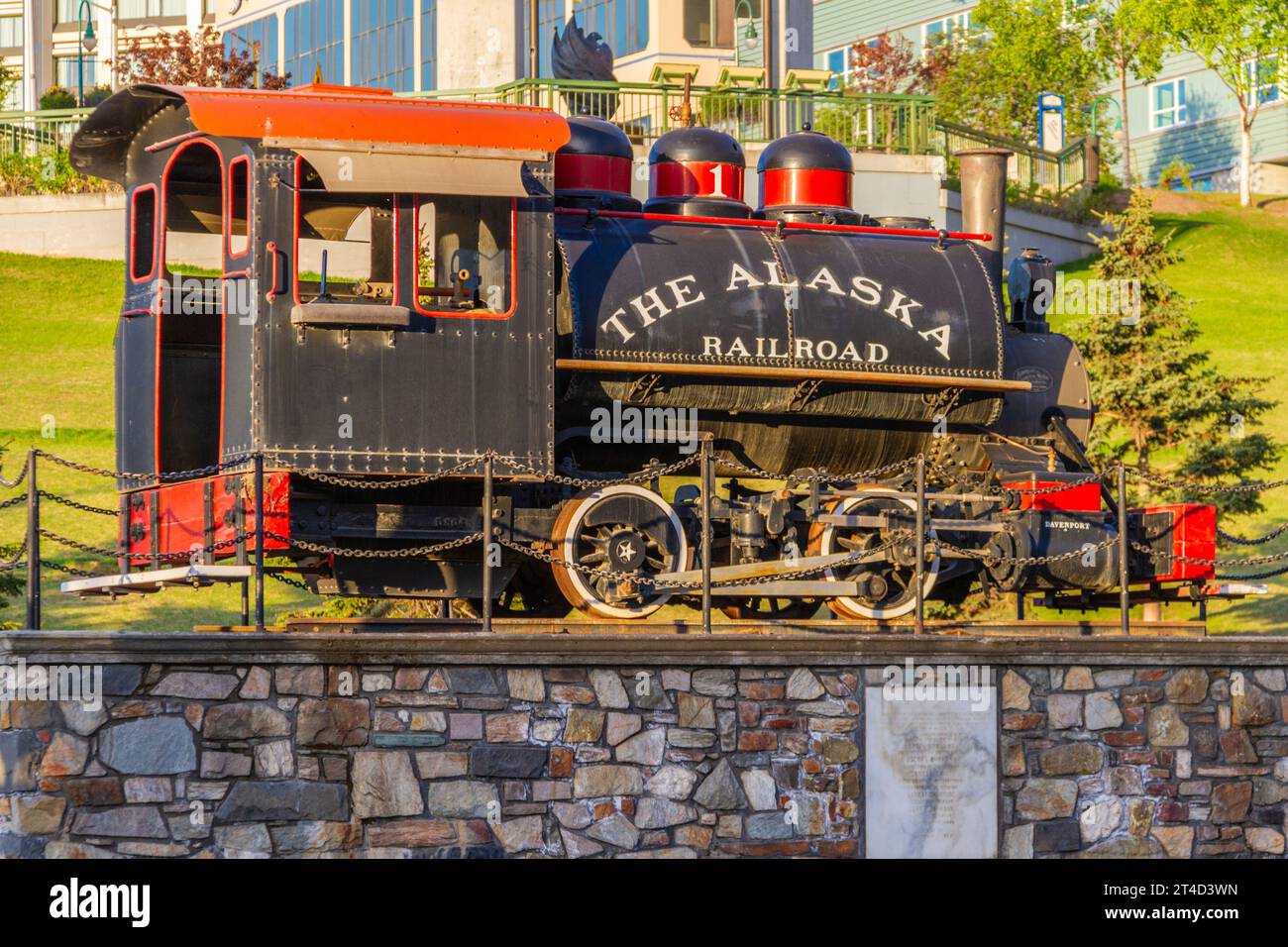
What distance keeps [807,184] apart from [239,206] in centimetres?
448

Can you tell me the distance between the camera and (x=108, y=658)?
11.6 m

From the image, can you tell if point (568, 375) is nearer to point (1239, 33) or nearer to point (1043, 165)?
point (1043, 165)

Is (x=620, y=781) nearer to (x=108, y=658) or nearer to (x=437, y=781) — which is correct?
(x=437, y=781)

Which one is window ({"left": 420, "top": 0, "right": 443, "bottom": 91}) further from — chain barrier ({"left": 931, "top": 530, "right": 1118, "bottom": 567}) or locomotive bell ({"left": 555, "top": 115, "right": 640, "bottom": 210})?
chain barrier ({"left": 931, "top": 530, "right": 1118, "bottom": 567})

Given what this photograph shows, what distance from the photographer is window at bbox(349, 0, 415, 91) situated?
38.8m

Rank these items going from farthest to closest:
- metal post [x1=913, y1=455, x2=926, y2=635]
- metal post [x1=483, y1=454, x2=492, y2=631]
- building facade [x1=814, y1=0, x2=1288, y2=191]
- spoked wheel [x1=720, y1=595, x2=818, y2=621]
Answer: building facade [x1=814, y1=0, x2=1288, y2=191], spoked wheel [x1=720, y1=595, x2=818, y2=621], metal post [x1=913, y1=455, x2=926, y2=635], metal post [x1=483, y1=454, x2=492, y2=631]

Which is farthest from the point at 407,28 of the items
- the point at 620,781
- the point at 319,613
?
the point at 620,781

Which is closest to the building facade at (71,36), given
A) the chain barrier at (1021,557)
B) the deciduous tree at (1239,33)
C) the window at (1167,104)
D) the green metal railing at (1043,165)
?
the green metal railing at (1043,165)

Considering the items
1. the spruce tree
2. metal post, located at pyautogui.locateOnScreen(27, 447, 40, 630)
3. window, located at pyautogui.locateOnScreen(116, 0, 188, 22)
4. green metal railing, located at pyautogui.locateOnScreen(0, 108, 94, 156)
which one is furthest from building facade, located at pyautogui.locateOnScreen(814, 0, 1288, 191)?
metal post, located at pyautogui.locateOnScreen(27, 447, 40, 630)

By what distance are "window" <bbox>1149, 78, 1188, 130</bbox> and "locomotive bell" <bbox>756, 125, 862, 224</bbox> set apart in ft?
131

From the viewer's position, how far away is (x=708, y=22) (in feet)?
123

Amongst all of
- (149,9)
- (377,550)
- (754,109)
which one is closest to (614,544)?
(377,550)

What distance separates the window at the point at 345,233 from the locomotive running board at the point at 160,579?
1904mm
